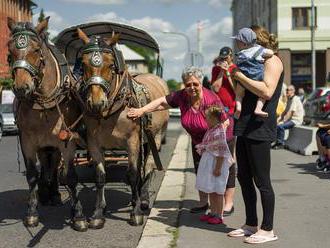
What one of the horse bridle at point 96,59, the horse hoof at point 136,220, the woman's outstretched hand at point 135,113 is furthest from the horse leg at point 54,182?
the horse bridle at point 96,59

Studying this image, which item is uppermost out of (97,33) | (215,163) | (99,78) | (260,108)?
(97,33)

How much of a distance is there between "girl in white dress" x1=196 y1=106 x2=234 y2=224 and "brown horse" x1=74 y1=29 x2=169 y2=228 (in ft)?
2.69

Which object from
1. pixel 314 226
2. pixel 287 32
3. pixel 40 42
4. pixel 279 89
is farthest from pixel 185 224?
pixel 287 32

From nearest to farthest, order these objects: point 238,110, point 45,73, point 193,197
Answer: point 238,110 → point 45,73 → point 193,197

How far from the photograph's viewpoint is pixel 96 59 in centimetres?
636

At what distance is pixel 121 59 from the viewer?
276 inches

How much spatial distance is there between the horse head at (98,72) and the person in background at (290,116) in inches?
429

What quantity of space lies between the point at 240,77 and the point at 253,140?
26.8 inches

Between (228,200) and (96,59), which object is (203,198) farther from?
(96,59)

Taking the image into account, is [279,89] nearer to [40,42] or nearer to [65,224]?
[40,42]

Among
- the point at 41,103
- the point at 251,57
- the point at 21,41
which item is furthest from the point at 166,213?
the point at 21,41

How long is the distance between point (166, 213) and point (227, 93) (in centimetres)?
205

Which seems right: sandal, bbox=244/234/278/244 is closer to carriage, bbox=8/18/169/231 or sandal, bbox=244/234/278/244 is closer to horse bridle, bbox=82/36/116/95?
carriage, bbox=8/18/169/231

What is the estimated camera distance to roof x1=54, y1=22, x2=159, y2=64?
9344mm
